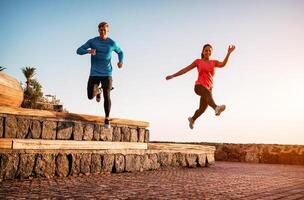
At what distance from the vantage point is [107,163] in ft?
25.2

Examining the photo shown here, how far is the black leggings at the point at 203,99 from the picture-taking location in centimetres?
812

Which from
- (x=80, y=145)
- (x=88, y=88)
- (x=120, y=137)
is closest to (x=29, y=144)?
(x=80, y=145)

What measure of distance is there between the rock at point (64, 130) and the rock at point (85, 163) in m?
0.50

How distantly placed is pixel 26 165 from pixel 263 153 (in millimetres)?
11775

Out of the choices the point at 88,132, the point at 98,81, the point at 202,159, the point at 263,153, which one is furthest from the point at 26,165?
the point at 263,153

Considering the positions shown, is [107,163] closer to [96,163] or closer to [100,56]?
[96,163]

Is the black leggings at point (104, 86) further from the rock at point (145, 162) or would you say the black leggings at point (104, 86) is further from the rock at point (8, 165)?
the rock at point (8, 165)

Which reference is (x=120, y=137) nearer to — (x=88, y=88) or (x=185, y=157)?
(x=88, y=88)

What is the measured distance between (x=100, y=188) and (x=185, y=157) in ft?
19.5

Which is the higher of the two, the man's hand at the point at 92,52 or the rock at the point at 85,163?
the man's hand at the point at 92,52

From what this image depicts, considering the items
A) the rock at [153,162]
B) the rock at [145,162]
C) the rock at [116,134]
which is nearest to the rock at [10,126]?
the rock at [116,134]

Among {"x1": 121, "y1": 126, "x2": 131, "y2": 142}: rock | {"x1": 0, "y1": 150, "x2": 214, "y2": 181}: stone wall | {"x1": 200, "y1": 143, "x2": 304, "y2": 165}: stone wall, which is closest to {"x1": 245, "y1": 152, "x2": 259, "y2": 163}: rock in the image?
{"x1": 200, "y1": 143, "x2": 304, "y2": 165}: stone wall

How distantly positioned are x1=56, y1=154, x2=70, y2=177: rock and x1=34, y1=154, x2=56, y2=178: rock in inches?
3.8

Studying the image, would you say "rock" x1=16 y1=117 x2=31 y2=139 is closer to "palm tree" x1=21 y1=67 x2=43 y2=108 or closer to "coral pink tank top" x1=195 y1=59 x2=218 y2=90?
"coral pink tank top" x1=195 y1=59 x2=218 y2=90
